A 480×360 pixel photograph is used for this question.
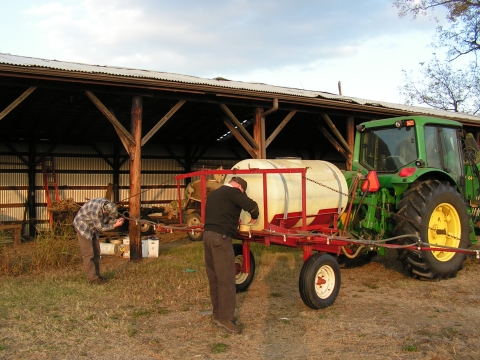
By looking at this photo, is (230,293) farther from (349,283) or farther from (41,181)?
(41,181)

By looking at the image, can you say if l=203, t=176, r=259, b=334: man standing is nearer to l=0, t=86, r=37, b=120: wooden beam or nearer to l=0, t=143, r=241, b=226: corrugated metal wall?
l=0, t=86, r=37, b=120: wooden beam

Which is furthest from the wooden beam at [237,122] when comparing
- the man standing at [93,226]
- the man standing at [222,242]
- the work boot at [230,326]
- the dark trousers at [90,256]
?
the work boot at [230,326]

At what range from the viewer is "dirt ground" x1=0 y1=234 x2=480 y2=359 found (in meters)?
4.76

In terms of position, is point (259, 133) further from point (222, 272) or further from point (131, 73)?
point (222, 272)

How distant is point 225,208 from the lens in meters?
5.67

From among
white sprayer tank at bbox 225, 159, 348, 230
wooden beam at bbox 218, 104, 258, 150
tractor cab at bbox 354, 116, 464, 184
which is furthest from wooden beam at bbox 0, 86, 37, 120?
tractor cab at bbox 354, 116, 464, 184

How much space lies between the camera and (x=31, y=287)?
7.54m

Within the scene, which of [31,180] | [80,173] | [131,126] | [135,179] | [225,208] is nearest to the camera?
[225,208]

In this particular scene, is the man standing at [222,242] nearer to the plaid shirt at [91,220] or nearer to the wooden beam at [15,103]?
the plaid shirt at [91,220]

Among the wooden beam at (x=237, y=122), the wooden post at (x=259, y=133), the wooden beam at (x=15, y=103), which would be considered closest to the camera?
the wooden beam at (x=15, y=103)

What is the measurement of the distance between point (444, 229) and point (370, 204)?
54.1 inches

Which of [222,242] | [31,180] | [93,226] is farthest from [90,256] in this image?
[31,180]

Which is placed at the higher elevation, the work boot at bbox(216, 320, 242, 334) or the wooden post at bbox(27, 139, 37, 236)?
the wooden post at bbox(27, 139, 37, 236)

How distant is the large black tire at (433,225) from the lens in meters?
7.43
